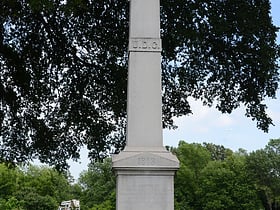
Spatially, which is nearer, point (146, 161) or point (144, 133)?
point (146, 161)

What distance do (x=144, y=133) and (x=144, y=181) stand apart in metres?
0.78

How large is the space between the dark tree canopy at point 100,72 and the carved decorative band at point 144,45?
174 inches

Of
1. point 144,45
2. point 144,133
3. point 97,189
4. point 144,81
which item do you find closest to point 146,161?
point 144,133

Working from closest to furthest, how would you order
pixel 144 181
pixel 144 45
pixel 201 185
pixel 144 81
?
1. pixel 144 181
2. pixel 144 81
3. pixel 144 45
4. pixel 201 185

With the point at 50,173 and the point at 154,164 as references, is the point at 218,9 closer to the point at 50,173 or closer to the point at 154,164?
the point at 154,164

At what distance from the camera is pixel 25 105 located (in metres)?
12.4

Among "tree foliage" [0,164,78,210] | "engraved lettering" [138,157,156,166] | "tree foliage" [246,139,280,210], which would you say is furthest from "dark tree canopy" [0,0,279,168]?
"tree foliage" [246,139,280,210]

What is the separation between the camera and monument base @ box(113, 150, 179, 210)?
6.08m

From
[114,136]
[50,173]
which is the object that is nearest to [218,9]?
[114,136]

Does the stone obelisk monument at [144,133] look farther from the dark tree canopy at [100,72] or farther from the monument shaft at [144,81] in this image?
the dark tree canopy at [100,72]

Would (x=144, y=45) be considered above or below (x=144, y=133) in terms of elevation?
above

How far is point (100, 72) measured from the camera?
12.5 m

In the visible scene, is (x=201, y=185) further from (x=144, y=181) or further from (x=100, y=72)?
(x=144, y=181)

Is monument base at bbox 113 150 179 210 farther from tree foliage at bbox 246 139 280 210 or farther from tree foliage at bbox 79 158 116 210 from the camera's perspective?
tree foliage at bbox 246 139 280 210
